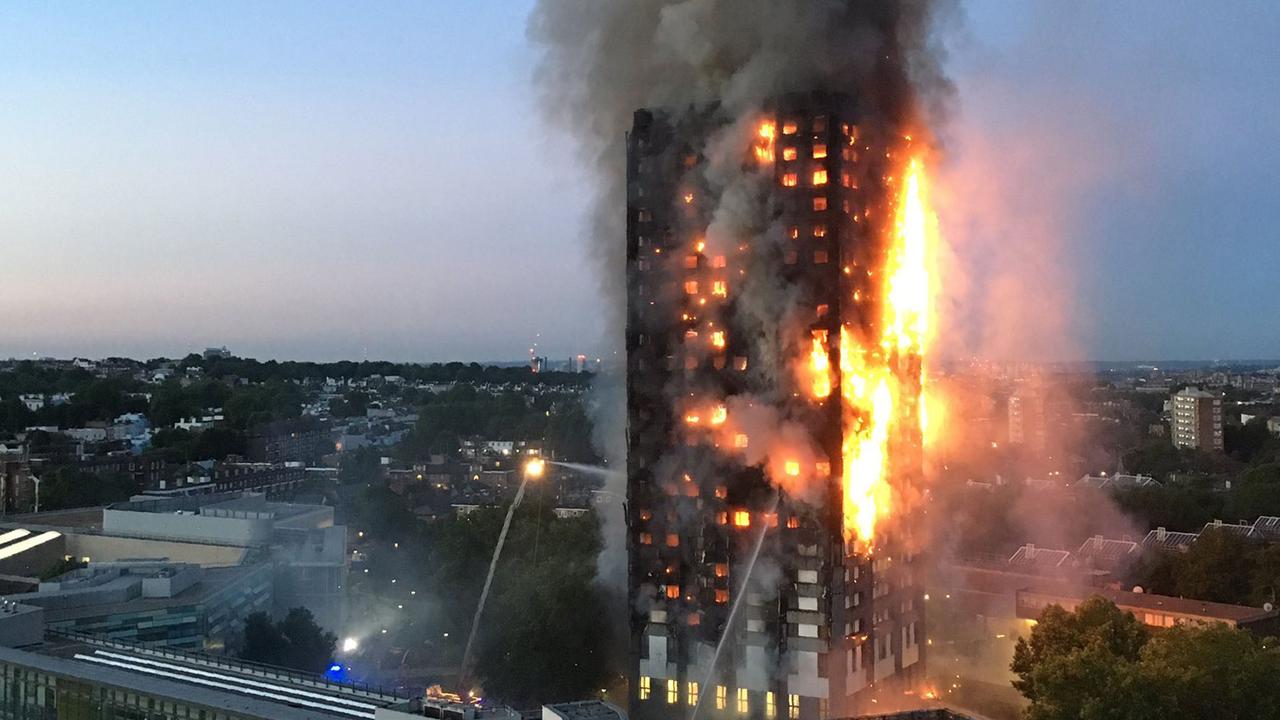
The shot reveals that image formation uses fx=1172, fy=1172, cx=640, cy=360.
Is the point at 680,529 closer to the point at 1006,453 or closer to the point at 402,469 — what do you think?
the point at 1006,453

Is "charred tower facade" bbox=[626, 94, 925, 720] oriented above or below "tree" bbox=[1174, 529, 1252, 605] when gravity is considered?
above

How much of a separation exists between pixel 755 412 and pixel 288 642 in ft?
72.4

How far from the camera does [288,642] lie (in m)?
49.0

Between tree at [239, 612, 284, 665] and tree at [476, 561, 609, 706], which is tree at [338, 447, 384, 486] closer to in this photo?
tree at [476, 561, 609, 706]

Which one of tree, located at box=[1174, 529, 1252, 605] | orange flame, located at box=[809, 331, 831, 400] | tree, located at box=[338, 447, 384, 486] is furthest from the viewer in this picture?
tree, located at box=[338, 447, 384, 486]

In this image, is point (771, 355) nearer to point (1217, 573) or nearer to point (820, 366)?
point (820, 366)

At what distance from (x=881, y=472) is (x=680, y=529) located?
8.16m

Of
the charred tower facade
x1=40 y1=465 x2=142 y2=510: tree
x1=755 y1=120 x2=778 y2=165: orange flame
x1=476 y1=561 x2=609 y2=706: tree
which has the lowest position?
x1=476 y1=561 x2=609 y2=706: tree

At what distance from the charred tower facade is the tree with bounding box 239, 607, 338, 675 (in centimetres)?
1432

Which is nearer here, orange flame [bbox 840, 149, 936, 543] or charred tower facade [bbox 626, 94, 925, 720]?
charred tower facade [bbox 626, 94, 925, 720]

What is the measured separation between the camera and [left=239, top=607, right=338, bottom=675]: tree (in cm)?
4862

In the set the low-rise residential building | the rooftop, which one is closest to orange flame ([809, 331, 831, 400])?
the rooftop

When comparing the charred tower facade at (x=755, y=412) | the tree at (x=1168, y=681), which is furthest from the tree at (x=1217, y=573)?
the tree at (x=1168, y=681)

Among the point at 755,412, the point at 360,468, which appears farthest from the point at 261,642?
the point at 360,468
